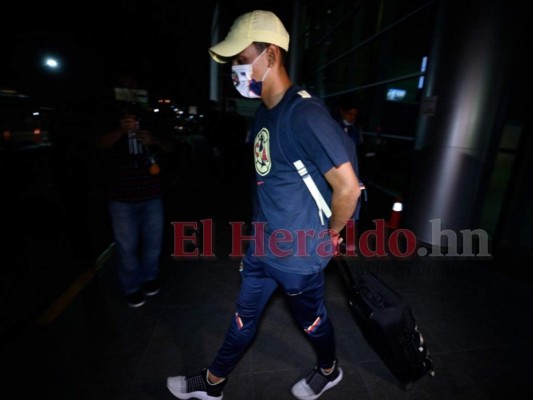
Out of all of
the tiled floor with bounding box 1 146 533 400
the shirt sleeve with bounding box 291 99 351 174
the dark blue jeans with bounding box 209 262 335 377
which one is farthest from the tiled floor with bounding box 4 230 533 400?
the shirt sleeve with bounding box 291 99 351 174

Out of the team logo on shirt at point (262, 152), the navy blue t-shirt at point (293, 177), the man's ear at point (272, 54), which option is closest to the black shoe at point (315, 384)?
the navy blue t-shirt at point (293, 177)

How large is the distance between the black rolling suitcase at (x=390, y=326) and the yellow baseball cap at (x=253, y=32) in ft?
4.38

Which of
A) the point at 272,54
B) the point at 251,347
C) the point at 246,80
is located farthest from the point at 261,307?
the point at 272,54

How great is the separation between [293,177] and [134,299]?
2.26 m

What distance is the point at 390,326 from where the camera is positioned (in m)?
1.85

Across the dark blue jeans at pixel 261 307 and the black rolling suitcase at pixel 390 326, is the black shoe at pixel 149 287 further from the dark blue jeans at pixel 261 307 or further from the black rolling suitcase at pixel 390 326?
the black rolling suitcase at pixel 390 326

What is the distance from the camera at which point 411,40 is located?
678 cm

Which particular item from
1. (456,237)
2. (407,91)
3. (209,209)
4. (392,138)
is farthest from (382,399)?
(407,91)

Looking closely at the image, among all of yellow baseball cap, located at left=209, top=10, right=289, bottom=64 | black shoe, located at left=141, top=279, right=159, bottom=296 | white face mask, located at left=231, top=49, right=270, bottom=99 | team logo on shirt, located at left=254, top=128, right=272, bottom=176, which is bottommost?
black shoe, located at left=141, top=279, right=159, bottom=296

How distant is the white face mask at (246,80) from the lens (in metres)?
1.52

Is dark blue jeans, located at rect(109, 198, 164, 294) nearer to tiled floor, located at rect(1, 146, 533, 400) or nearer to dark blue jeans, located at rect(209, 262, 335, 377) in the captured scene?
tiled floor, located at rect(1, 146, 533, 400)

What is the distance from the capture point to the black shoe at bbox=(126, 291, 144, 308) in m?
2.91

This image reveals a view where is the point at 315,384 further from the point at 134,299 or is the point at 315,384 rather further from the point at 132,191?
the point at 132,191

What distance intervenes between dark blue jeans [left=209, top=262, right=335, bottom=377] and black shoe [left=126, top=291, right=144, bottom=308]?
52.6 inches
